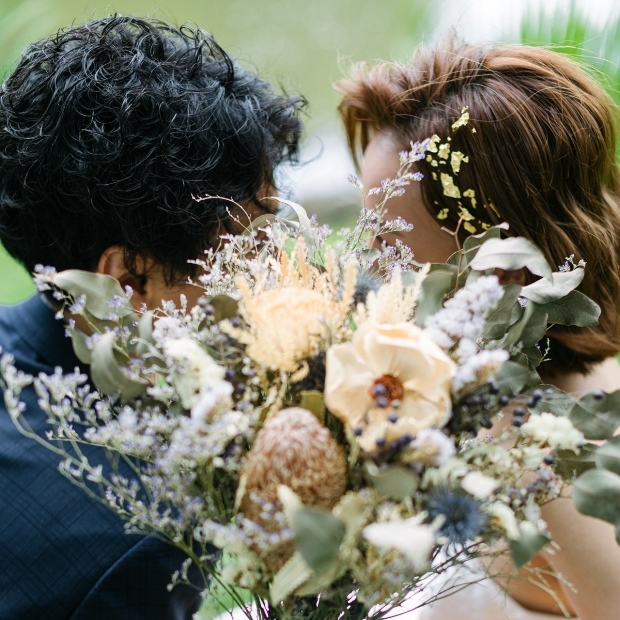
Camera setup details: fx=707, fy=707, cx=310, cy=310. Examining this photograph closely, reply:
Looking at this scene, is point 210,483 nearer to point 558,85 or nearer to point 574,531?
point 574,531

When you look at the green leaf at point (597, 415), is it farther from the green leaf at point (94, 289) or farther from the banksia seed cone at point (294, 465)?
the green leaf at point (94, 289)

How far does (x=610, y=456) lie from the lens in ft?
1.88

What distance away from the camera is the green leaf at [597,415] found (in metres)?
0.60

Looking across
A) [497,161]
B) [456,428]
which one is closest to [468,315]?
[456,428]

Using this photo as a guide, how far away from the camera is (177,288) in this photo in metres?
1.07

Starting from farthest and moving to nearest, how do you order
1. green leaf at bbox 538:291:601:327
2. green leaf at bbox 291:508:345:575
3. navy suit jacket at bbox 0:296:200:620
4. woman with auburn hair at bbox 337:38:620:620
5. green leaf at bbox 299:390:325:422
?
woman with auburn hair at bbox 337:38:620:620 → navy suit jacket at bbox 0:296:200:620 → green leaf at bbox 538:291:601:327 → green leaf at bbox 299:390:325:422 → green leaf at bbox 291:508:345:575

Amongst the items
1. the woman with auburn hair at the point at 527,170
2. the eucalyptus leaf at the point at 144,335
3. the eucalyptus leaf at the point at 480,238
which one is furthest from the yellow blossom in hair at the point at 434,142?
the eucalyptus leaf at the point at 144,335

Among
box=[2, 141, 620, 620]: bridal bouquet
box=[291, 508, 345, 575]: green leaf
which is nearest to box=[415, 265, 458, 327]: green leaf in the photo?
box=[2, 141, 620, 620]: bridal bouquet

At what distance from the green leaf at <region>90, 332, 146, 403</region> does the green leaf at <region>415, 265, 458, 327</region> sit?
0.26 metres

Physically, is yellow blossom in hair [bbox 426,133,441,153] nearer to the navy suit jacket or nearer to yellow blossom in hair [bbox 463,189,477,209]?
yellow blossom in hair [bbox 463,189,477,209]

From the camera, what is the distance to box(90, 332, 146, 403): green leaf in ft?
1.98

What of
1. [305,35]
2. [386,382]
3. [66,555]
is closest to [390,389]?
[386,382]

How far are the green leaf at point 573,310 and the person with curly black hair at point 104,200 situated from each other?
0.44 metres

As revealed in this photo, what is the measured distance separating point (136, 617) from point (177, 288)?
459 mm
